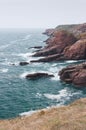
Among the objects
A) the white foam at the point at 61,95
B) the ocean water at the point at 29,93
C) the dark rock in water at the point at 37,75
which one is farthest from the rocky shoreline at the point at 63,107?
the white foam at the point at 61,95

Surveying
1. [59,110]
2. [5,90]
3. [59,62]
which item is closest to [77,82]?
[5,90]

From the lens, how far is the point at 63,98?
61.3 m

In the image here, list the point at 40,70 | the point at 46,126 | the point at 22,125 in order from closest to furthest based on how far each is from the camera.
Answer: the point at 46,126
the point at 22,125
the point at 40,70

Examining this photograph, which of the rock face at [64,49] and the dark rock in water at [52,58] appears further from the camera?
the rock face at [64,49]

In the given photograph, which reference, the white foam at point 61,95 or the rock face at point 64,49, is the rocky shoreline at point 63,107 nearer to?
the rock face at point 64,49

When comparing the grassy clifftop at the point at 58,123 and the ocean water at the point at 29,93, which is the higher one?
the grassy clifftop at the point at 58,123

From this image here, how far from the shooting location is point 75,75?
74.8 meters

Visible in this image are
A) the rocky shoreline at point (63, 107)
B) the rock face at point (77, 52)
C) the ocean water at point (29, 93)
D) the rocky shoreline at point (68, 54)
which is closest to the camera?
the rocky shoreline at point (63, 107)

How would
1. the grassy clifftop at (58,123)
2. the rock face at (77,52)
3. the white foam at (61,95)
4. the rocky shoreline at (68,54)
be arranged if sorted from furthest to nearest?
the rock face at (77,52) < the rocky shoreline at (68,54) < the white foam at (61,95) < the grassy clifftop at (58,123)

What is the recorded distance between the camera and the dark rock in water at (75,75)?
236 ft

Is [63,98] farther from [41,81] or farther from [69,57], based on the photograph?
[69,57]

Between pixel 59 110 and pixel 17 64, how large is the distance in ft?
246

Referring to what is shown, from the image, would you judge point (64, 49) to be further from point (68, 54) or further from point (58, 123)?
point (58, 123)

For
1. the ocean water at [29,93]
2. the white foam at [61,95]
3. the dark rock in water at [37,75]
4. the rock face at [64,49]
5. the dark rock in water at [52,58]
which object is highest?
the rock face at [64,49]
